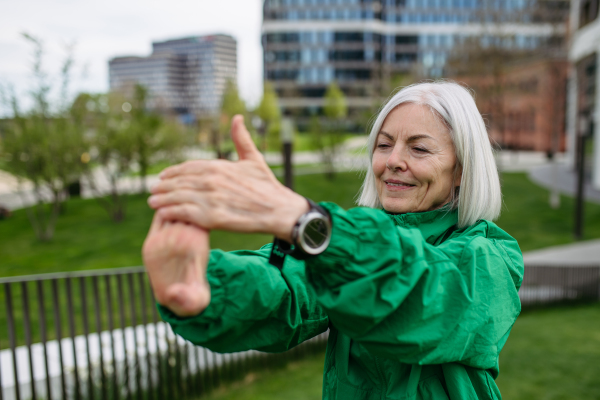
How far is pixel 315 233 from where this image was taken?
36.5 inches

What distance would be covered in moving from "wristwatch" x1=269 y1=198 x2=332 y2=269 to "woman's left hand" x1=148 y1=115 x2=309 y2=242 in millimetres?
13

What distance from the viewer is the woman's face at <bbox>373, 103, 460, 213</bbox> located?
1.43 metres

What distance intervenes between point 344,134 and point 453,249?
23065mm

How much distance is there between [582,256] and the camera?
37.7 feet

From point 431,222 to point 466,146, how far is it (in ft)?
0.81

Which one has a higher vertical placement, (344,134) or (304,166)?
(344,134)

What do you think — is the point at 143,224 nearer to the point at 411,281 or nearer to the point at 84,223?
the point at 84,223

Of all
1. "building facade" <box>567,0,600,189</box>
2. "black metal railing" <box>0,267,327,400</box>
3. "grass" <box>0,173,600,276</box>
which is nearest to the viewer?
"black metal railing" <box>0,267,327,400</box>

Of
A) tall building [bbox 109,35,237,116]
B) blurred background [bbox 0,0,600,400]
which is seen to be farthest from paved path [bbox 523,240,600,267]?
tall building [bbox 109,35,237,116]

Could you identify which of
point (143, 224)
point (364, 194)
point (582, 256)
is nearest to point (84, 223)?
point (143, 224)

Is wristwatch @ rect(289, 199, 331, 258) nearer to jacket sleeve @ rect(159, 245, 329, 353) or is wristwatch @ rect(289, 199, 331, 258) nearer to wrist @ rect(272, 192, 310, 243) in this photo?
wrist @ rect(272, 192, 310, 243)

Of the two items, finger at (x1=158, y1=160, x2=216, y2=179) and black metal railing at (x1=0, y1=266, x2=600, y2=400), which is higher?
finger at (x1=158, y1=160, x2=216, y2=179)

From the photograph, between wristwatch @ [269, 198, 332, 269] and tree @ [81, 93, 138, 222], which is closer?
wristwatch @ [269, 198, 332, 269]

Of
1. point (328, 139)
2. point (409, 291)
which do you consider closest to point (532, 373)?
point (409, 291)
